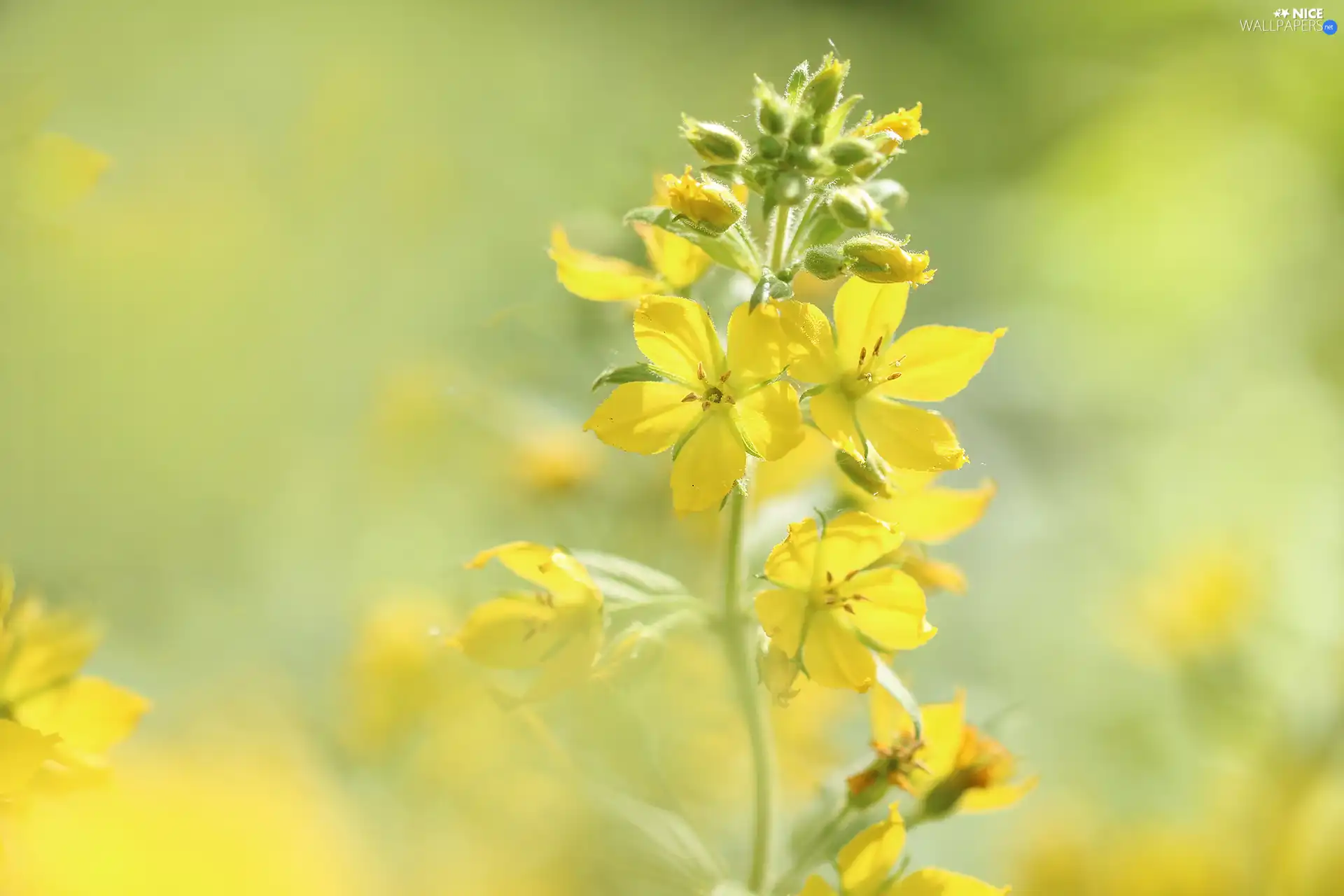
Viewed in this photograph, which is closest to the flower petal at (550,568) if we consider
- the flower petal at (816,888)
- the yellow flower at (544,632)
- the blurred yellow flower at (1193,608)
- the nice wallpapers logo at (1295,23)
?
the yellow flower at (544,632)

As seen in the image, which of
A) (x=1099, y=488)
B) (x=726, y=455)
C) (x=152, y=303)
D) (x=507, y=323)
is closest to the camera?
(x=726, y=455)

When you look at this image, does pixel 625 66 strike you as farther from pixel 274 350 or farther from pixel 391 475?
pixel 391 475

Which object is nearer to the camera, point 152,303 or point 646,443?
point 646,443

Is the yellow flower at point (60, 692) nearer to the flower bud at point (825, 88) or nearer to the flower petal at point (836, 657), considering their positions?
the flower petal at point (836, 657)

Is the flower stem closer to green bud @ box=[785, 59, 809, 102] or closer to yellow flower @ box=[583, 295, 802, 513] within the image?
yellow flower @ box=[583, 295, 802, 513]

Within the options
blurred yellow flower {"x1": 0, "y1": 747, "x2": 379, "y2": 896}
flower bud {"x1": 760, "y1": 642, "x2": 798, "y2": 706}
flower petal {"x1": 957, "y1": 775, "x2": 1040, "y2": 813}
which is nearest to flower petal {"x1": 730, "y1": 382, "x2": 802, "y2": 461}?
flower bud {"x1": 760, "y1": 642, "x2": 798, "y2": 706}

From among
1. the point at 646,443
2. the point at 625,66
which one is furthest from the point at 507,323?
the point at 625,66
